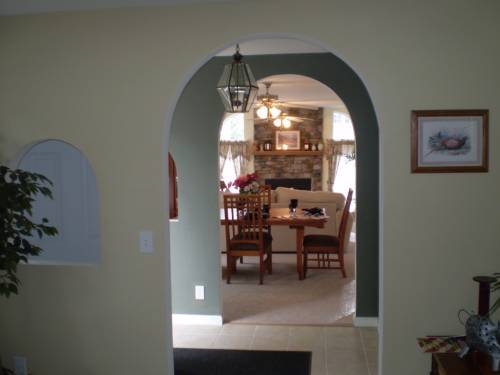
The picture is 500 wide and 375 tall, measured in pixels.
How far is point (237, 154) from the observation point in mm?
11852

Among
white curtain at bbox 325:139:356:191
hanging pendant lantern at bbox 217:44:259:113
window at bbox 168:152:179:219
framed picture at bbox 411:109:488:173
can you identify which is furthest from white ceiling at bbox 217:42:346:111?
window at bbox 168:152:179:219

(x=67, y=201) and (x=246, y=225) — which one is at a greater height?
(x=67, y=201)

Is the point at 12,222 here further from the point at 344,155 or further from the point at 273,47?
the point at 344,155

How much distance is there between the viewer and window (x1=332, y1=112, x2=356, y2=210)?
11.5 metres

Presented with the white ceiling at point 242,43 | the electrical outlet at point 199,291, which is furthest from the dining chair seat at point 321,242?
the white ceiling at point 242,43

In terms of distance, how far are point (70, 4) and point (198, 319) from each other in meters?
2.98

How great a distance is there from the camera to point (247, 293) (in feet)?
17.6

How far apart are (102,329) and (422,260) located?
1.84 meters

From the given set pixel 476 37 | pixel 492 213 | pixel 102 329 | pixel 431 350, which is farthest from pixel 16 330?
pixel 476 37

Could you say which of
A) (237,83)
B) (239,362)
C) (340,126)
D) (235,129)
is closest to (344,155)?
(340,126)

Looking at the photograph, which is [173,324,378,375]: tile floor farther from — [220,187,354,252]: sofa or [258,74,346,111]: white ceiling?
[258,74,346,111]: white ceiling

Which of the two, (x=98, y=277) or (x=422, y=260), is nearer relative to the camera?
(x=422, y=260)

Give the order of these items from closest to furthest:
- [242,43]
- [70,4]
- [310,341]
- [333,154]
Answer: [70,4] < [242,43] < [310,341] < [333,154]

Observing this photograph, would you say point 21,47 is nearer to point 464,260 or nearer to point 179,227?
point 179,227
